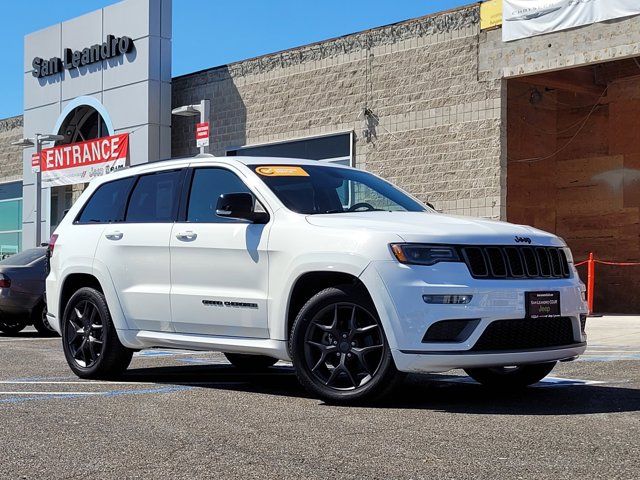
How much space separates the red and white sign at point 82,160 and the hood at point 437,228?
78.2 feet

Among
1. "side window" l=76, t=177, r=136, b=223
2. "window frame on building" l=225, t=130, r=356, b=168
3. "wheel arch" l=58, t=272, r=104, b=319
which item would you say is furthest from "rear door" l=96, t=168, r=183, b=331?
"window frame on building" l=225, t=130, r=356, b=168

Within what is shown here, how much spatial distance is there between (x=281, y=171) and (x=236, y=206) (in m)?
0.69

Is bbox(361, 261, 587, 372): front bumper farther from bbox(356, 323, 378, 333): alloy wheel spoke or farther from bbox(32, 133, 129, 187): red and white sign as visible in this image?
bbox(32, 133, 129, 187): red and white sign

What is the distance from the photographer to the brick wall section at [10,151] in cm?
3844

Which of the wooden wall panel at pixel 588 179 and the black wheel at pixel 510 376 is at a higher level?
the wooden wall panel at pixel 588 179

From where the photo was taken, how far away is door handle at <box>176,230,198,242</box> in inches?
318

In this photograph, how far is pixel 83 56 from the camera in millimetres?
32250

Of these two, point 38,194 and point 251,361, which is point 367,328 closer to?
point 251,361

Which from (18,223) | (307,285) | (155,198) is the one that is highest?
(18,223)

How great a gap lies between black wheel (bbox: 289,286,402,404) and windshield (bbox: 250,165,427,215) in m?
0.90

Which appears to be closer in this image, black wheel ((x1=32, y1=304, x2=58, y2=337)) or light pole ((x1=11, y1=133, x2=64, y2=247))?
black wheel ((x1=32, y1=304, x2=58, y2=337))

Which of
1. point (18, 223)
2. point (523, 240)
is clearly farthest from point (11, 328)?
point (18, 223)

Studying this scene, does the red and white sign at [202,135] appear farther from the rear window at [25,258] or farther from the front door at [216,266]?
the front door at [216,266]

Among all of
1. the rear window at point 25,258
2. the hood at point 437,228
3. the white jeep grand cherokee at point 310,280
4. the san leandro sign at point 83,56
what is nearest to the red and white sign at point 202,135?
the rear window at point 25,258
